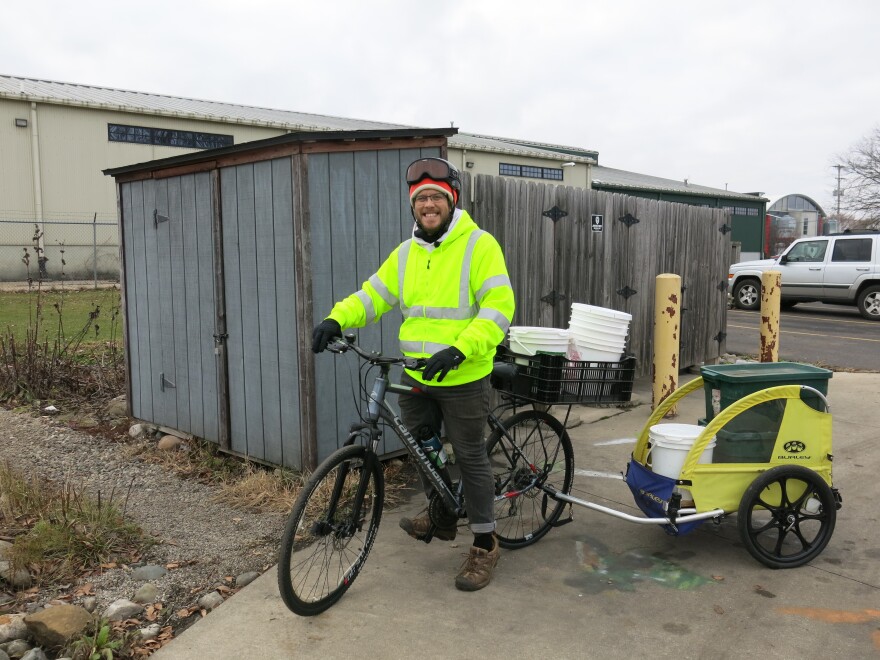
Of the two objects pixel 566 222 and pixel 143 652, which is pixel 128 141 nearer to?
pixel 566 222

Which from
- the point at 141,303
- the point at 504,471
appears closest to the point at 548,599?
the point at 504,471

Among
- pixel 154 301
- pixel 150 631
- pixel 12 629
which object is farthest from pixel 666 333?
pixel 12 629

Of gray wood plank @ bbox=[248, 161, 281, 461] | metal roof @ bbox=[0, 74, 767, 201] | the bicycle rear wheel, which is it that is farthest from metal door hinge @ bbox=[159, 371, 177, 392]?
metal roof @ bbox=[0, 74, 767, 201]

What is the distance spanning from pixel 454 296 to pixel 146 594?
78.8 inches

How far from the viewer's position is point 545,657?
2891mm

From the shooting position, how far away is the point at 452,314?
3324 mm

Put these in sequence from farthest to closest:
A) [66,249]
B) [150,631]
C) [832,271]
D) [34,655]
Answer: [66,249], [832,271], [150,631], [34,655]

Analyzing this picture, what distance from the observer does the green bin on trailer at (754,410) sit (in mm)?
3689

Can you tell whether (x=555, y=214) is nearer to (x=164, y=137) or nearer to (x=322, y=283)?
(x=322, y=283)

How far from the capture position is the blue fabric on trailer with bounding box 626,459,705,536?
12.2 feet

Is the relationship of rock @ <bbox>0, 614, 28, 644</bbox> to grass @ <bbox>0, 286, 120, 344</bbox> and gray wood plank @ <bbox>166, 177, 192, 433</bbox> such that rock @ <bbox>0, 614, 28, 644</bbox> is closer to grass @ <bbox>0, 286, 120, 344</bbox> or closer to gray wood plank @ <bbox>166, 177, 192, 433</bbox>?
gray wood plank @ <bbox>166, 177, 192, 433</bbox>

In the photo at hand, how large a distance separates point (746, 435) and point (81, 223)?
18.9 m

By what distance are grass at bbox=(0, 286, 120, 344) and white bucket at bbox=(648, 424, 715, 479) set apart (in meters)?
6.33

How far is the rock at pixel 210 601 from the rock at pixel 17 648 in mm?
704
